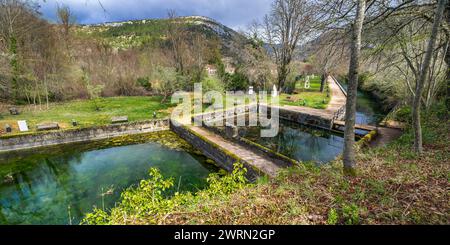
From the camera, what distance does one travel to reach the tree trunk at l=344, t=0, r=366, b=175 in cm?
359

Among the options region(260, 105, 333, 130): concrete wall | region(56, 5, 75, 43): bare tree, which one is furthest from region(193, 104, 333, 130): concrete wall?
region(56, 5, 75, 43): bare tree

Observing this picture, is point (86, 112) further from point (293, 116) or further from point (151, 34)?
point (151, 34)

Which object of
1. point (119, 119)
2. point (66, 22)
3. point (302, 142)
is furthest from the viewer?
point (66, 22)

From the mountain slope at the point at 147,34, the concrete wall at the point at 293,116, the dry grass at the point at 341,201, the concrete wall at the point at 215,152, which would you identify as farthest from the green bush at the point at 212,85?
the dry grass at the point at 341,201

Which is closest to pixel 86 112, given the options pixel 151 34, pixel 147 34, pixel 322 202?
pixel 322 202

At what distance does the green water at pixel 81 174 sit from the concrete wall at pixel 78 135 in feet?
2.25

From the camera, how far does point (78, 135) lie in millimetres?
12297

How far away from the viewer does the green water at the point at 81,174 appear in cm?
670

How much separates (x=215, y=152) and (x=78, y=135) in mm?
8793

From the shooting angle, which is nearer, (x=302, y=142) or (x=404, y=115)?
(x=404, y=115)

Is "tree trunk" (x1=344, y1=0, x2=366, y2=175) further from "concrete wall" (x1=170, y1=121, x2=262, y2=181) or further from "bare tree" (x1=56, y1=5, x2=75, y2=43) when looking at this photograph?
"bare tree" (x1=56, y1=5, x2=75, y2=43)

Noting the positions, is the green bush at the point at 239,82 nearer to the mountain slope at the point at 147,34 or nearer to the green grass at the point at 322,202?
the mountain slope at the point at 147,34
